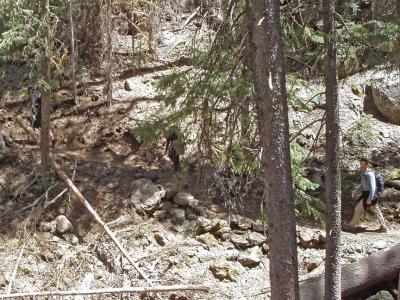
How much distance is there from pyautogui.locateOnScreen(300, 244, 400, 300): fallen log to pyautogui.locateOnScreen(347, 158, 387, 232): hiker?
3225 millimetres

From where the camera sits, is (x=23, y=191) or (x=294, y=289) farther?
(x=23, y=191)

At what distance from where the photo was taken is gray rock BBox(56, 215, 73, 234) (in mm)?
13266

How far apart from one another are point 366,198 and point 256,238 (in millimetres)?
2838

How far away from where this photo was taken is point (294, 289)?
21.4 ft

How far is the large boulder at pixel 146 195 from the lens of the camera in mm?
13883

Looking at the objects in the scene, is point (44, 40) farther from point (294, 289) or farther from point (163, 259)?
point (294, 289)

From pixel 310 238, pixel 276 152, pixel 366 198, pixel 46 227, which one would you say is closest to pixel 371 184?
pixel 366 198

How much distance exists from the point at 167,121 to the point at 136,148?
7415 millimetres

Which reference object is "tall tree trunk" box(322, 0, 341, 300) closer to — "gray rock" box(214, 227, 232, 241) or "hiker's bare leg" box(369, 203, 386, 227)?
"gray rock" box(214, 227, 232, 241)

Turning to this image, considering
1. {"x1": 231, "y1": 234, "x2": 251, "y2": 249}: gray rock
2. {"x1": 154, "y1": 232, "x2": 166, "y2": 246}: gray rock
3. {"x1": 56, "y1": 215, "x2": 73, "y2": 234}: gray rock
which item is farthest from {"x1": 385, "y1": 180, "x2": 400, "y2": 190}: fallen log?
{"x1": 56, "y1": 215, "x2": 73, "y2": 234}: gray rock

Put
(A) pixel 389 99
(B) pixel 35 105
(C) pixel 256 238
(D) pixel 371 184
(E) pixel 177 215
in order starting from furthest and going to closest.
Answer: (A) pixel 389 99
(B) pixel 35 105
(E) pixel 177 215
(C) pixel 256 238
(D) pixel 371 184

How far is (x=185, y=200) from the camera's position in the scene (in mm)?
14156

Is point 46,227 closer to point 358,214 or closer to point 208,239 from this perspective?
point 208,239

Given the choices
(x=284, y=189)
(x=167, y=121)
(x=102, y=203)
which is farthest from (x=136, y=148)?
(x=284, y=189)
